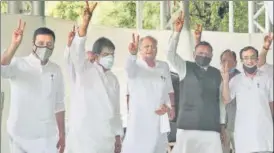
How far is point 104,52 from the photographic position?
4.44m

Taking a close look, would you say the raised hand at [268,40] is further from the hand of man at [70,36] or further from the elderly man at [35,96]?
the elderly man at [35,96]

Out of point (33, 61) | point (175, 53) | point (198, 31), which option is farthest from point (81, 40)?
point (198, 31)

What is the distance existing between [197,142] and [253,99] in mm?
542

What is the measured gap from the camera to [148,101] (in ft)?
14.8

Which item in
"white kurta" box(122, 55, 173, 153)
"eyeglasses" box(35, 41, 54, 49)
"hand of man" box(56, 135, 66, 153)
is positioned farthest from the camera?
"white kurta" box(122, 55, 173, 153)

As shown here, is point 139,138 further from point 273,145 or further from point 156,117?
point 273,145

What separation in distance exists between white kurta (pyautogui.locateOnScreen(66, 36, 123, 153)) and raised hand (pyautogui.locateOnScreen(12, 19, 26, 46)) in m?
0.39

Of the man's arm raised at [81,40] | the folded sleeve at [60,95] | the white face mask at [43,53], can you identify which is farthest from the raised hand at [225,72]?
the white face mask at [43,53]

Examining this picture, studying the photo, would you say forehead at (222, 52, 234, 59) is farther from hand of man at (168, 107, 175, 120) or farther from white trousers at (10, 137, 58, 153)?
white trousers at (10, 137, 58, 153)

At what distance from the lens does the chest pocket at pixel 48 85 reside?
4.32 meters

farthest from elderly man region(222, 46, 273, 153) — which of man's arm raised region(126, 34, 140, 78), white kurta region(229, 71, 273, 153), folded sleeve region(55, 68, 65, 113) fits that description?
folded sleeve region(55, 68, 65, 113)

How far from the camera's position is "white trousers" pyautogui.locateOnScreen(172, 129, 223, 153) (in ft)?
15.0

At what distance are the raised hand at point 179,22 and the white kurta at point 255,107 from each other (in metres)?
0.57

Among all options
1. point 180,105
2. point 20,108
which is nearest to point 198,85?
point 180,105
